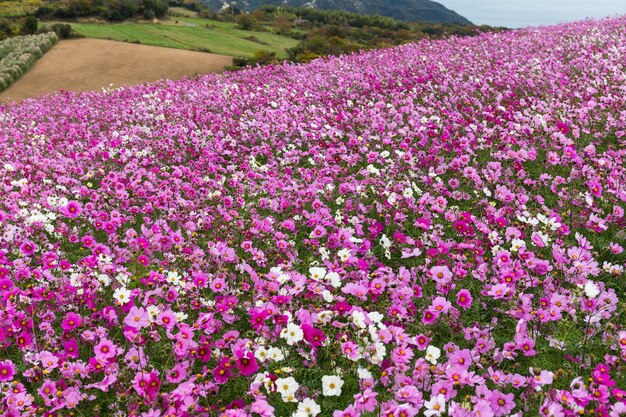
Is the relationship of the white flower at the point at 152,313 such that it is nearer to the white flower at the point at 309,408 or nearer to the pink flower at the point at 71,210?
the white flower at the point at 309,408

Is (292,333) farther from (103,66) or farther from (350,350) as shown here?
(103,66)

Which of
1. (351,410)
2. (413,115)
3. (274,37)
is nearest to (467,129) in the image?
(413,115)

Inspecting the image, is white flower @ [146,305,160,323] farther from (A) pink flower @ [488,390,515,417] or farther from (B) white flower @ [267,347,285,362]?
(A) pink flower @ [488,390,515,417]

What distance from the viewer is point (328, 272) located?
4.24m

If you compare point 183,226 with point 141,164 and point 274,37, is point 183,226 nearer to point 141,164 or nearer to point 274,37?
point 141,164

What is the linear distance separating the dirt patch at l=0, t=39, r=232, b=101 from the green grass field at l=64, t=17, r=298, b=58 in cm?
432

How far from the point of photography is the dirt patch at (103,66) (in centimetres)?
2389

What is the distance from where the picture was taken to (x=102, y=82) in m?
24.7

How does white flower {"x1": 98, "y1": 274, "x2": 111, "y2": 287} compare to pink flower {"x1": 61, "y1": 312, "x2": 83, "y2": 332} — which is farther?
white flower {"x1": 98, "y1": 274, "x2": 111, "y2": 287}

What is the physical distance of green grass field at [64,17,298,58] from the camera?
121 feet

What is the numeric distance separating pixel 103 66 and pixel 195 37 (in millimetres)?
16194

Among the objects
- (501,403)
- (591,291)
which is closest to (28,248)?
(501,403)

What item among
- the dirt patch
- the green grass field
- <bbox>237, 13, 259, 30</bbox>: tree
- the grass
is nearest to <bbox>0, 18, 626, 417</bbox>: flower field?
the dirt patch

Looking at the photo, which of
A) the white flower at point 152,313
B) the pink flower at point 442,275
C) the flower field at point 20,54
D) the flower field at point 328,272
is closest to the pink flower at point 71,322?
the flower field at point 328,272
